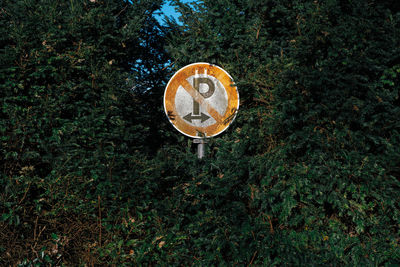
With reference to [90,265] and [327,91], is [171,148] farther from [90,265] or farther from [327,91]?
[327,91]

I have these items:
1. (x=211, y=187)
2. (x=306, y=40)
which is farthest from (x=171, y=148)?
(x=306, y=40)

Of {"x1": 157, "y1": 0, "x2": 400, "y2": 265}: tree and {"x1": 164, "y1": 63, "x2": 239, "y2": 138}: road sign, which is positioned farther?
{"x1": 164, "y1": 63, "x2": 239, "y2": 138}: road sign

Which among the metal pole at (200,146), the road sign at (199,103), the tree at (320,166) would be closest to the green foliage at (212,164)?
the tree at (320,166)

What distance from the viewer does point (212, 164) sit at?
3.96m

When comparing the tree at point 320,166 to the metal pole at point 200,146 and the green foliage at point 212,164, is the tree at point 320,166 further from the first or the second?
the metal pole at point 200,146

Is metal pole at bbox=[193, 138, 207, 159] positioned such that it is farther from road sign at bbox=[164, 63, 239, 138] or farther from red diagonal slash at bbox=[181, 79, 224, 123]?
red diagonal slash at bbox=[181, 79, 224, 123]

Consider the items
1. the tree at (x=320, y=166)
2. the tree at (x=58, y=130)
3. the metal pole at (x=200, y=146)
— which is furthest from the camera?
the metal pole at (x=200, y=146)

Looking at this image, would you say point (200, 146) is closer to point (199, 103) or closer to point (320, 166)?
point (199, 103)

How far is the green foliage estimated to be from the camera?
3184 mm

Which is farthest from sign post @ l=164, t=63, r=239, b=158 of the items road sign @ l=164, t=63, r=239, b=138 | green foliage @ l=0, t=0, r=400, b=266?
green foliage @ l=0, t=0, r=400, b=266

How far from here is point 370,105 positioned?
323 centimetres

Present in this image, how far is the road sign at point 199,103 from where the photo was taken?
14.0ft

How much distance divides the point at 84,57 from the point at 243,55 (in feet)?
6.70

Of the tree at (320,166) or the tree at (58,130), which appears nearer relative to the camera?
the tree at (320,166)
